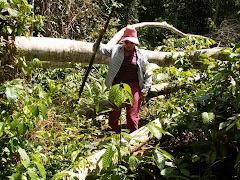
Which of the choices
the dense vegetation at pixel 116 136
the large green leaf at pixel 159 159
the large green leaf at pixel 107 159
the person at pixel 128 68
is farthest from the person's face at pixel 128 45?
the large green leaf at pixel 107 159

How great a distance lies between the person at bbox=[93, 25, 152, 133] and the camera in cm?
384

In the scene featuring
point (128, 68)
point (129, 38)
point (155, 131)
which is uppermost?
point (129, 38)

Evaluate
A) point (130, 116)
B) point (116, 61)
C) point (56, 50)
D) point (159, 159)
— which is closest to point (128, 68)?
point (116, 61)

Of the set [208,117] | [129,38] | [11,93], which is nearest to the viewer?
[11,93]

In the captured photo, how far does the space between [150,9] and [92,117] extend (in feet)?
45.6

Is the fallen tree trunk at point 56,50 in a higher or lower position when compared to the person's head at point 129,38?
lower

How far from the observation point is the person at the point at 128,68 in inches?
151

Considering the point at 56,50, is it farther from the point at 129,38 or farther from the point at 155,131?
the point at 155,131

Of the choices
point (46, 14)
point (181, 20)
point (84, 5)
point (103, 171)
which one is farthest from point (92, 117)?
point (181, 20)

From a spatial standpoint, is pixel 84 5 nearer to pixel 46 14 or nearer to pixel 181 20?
pixel 46 14

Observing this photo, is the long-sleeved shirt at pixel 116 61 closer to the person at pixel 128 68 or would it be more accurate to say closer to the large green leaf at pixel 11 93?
the person at pixel 128 68

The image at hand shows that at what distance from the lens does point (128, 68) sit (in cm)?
394

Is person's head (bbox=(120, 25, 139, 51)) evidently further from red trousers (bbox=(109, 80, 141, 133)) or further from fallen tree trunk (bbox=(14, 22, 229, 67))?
red trousers (bbox=(109, 80, 141, 133))

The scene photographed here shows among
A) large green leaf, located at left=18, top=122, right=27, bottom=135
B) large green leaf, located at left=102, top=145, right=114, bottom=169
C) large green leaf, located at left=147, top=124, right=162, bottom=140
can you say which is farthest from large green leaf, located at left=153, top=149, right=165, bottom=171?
large green leaf, located at left=18, top=122, right=27, bottom=135
